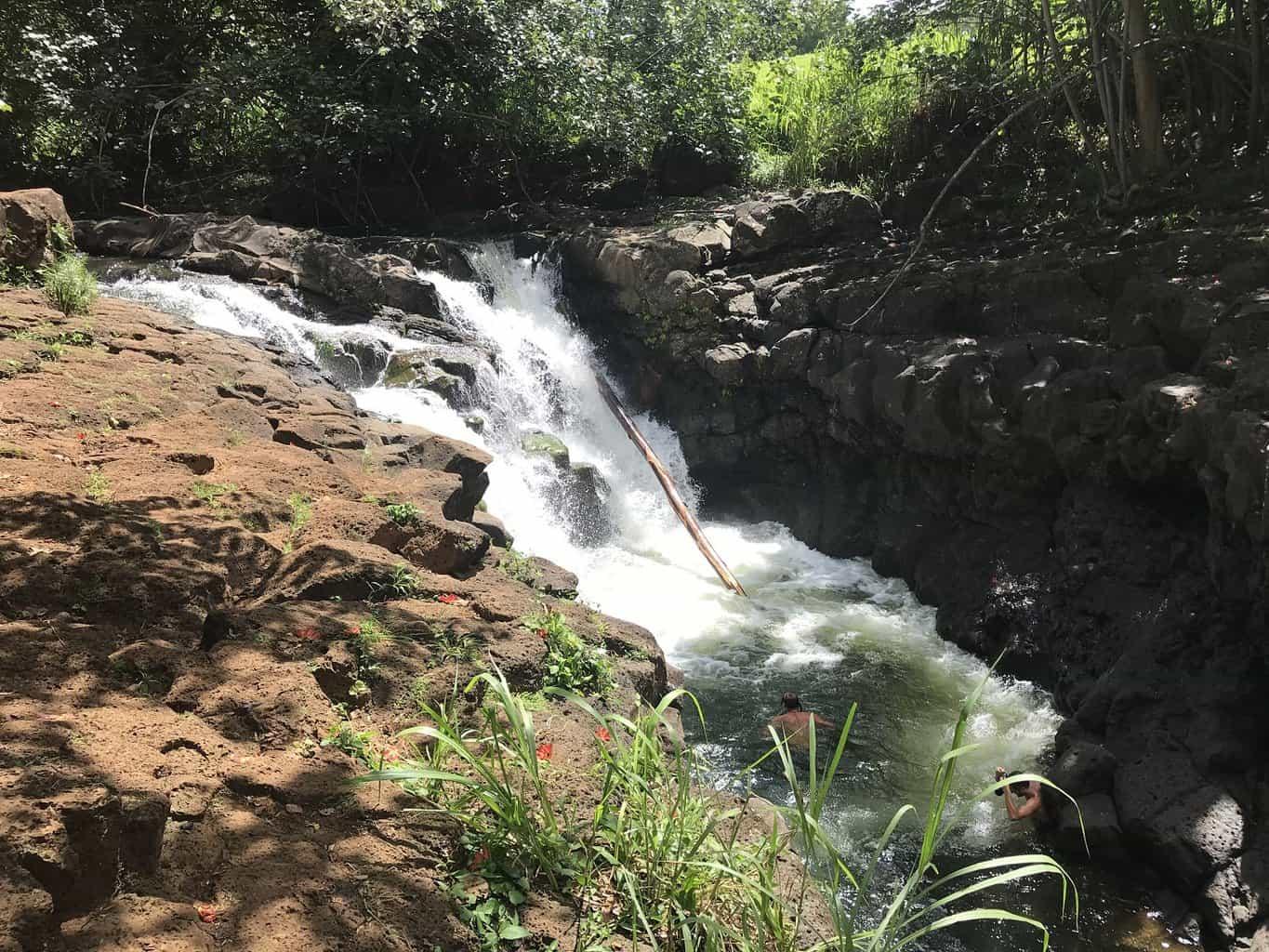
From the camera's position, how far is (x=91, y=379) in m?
4.93

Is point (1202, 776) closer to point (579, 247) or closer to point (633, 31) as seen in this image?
point (579, 247)

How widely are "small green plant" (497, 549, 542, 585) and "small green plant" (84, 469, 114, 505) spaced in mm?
1823

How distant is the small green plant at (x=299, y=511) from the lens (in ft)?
13.1

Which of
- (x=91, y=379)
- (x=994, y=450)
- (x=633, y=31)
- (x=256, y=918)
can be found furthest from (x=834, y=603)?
(x=633, y=31)

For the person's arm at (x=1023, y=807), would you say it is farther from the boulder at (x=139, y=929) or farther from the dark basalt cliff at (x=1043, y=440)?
the boulder at (x=139, y=929)

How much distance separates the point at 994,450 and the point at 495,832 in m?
6.30

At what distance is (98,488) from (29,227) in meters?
4.17

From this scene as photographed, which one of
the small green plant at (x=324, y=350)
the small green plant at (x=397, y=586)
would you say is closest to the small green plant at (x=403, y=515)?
the small green plant at (x=397, y=586)

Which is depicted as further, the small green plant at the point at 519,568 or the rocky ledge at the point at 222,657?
the small green plant at the point at 519,568

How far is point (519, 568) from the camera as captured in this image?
4684mm

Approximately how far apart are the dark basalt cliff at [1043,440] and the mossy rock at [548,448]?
2117 millimetres

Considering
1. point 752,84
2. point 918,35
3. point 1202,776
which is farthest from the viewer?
point 752,84

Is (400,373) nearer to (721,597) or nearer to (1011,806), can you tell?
(721,597)

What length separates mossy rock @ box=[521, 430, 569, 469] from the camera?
890cm
